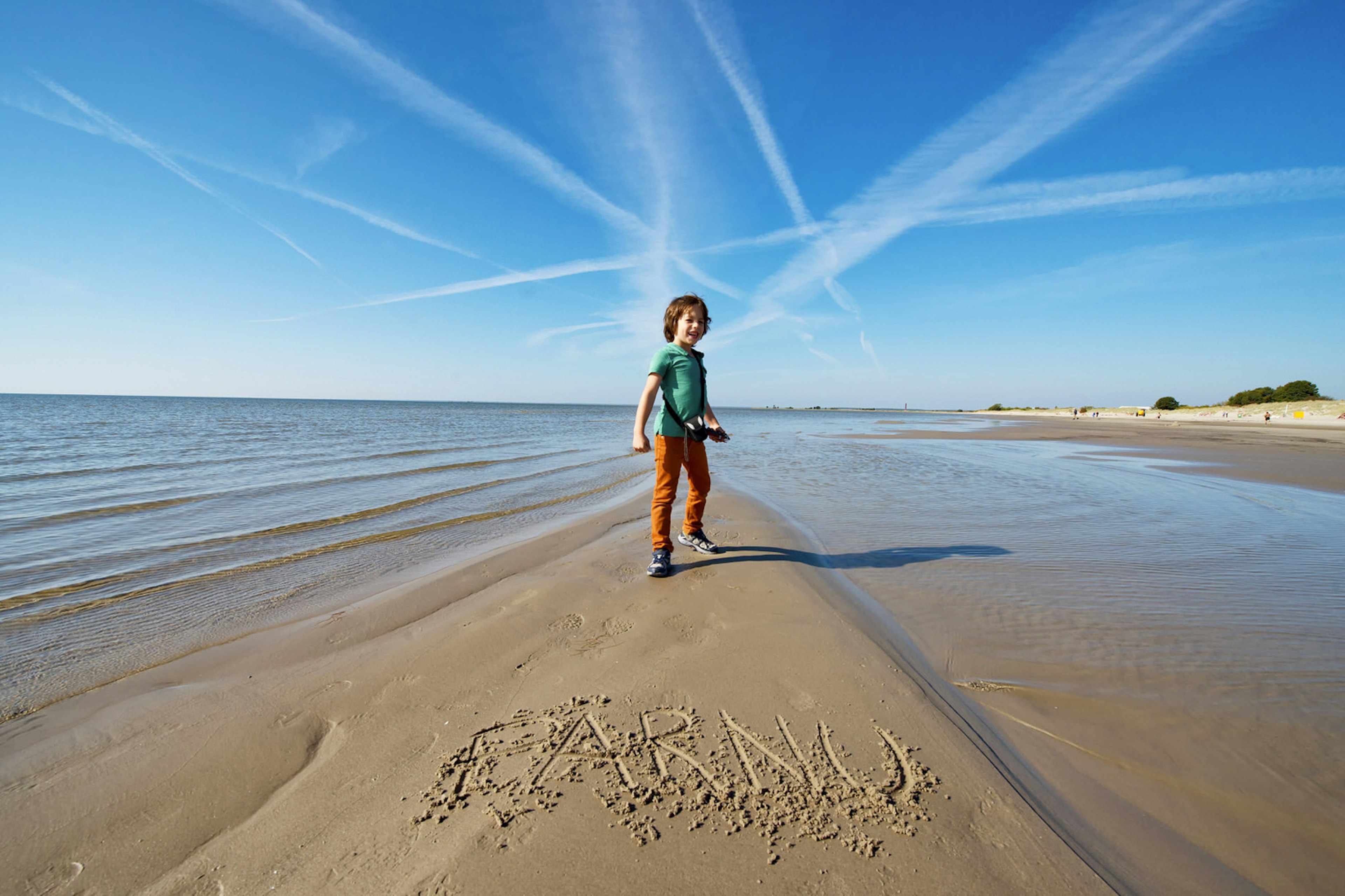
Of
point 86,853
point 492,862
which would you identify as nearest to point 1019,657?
point 492,862

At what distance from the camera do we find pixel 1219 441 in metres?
23.0

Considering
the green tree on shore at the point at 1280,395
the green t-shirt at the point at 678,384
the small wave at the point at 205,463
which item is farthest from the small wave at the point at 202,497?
the green tree on shore at the point at 1280,395

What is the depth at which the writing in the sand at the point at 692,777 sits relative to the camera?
64.1 inches

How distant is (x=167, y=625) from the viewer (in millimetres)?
3502

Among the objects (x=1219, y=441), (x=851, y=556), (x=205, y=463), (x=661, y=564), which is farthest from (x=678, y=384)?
(x=1219, y=441)

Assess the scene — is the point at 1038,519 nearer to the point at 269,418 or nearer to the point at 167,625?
the point at 167,625

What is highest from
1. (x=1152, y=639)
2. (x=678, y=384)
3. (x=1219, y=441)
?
(x=678, y=384)

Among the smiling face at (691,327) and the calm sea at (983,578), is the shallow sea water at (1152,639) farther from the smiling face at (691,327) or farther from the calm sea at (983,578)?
the smiling face at (691,327)

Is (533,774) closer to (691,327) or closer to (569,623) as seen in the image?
(569,623)

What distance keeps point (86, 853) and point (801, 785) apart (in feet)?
7.47

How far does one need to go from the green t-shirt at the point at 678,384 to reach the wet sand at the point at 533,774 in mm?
1897

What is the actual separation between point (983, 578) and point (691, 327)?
332 centimetres

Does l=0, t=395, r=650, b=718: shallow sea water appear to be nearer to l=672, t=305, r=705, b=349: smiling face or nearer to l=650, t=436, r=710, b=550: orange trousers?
l=650, t=436, r=710, b=550: orange trousers

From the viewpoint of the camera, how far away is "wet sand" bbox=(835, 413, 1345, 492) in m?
12.1
